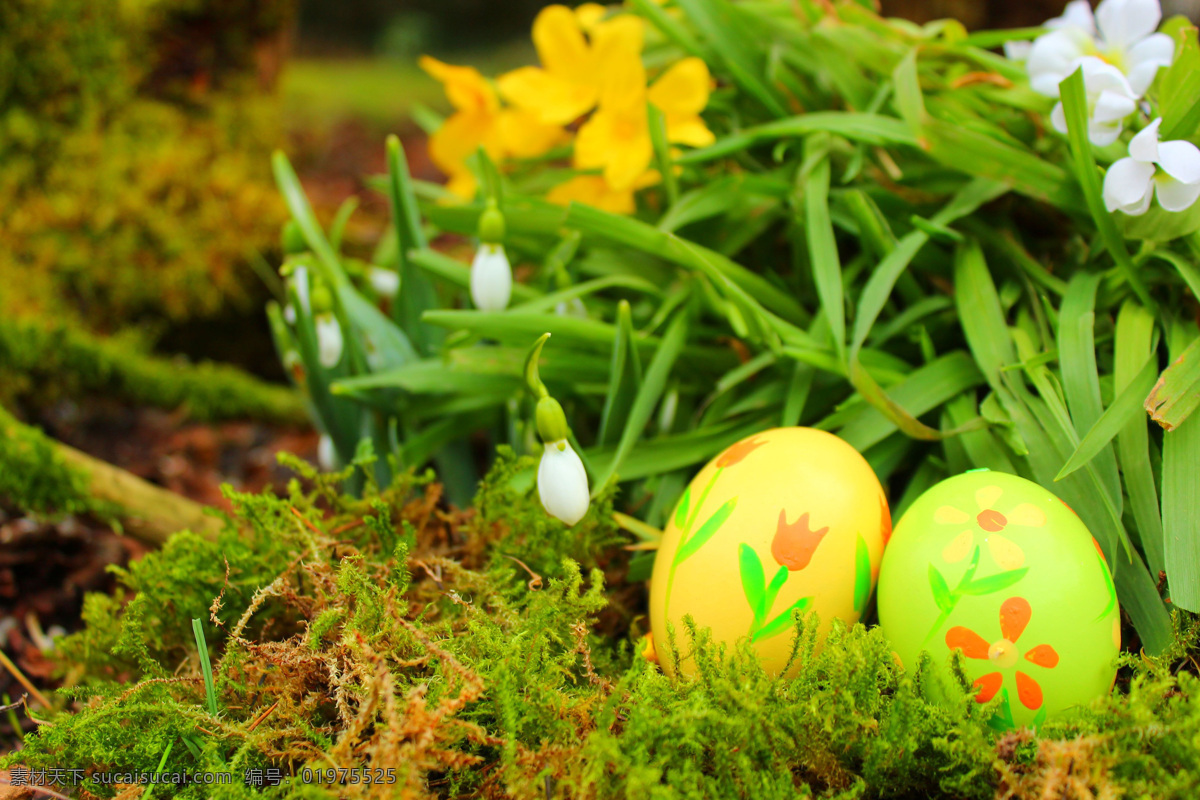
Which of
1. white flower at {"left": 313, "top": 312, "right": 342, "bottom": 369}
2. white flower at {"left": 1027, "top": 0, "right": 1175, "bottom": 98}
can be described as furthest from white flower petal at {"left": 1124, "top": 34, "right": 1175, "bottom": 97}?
white flower at {"left": 313, "top": 312, "right": 342, "bottom": 369}

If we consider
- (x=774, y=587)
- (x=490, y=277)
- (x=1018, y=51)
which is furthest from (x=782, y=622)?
(x=1018, y=51)

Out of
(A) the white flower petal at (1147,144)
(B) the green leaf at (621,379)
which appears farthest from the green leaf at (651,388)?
(A) the white flower petal at (1147,144)

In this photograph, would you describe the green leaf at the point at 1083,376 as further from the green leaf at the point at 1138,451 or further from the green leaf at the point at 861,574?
the green leaf at the point at 861,574

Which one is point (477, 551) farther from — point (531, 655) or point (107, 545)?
point (107, 545)

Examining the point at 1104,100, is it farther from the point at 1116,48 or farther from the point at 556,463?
the point at 556,463

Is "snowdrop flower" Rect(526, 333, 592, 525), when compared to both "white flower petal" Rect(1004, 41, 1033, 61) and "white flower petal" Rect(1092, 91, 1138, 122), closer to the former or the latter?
"white flower petal" Rect(1092, 91, 1138, 122)

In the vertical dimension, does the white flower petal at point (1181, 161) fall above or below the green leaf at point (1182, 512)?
above
